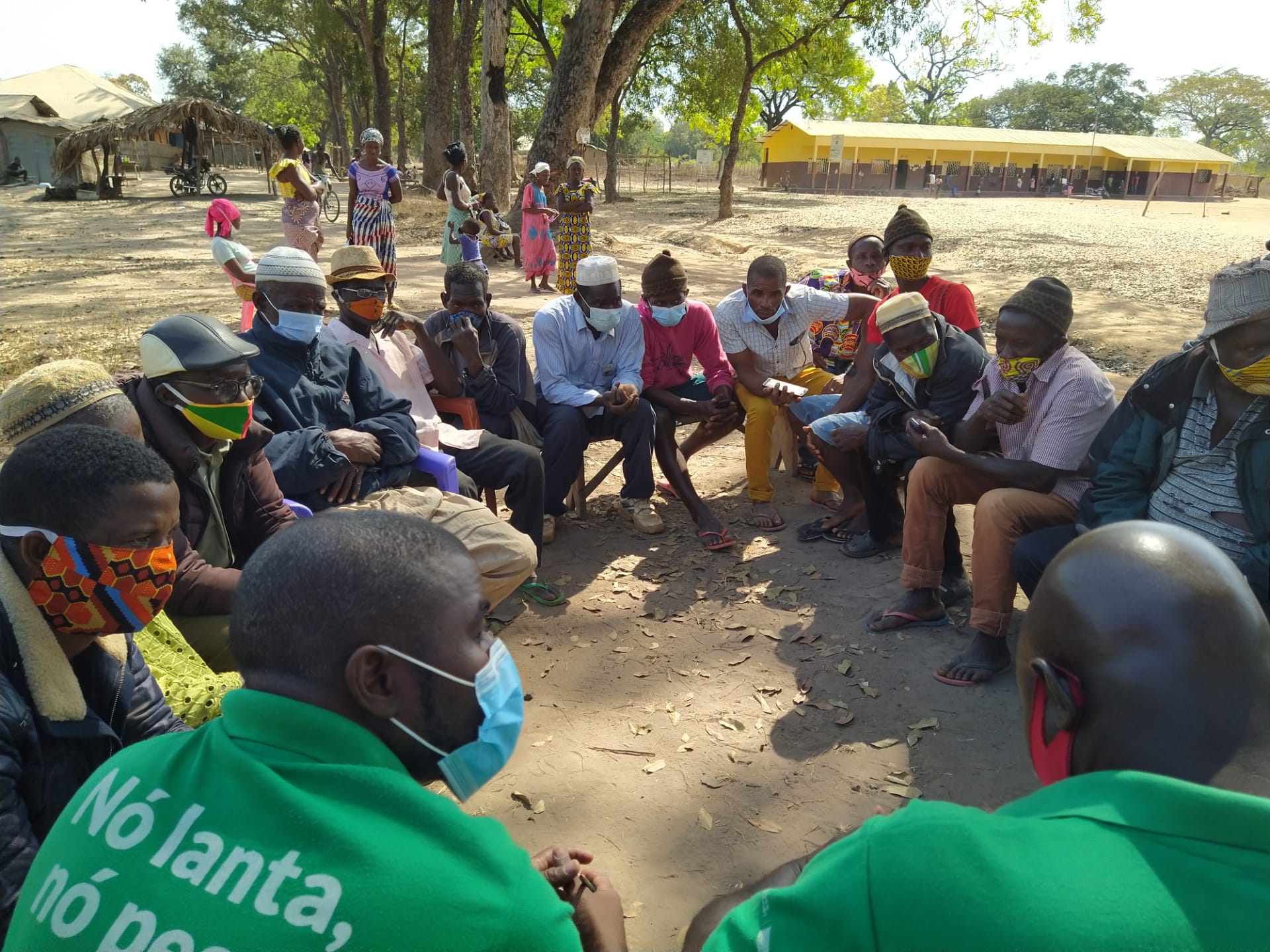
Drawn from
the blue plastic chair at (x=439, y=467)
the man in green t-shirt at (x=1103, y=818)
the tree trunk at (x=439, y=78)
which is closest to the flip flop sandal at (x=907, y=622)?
the blue plastic chair at (x=439, y=467)

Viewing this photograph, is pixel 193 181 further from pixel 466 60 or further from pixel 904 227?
pixel 904 227

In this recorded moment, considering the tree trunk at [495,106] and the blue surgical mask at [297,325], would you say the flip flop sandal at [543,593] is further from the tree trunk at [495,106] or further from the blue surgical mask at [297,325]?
the tree trunk at [495,106]

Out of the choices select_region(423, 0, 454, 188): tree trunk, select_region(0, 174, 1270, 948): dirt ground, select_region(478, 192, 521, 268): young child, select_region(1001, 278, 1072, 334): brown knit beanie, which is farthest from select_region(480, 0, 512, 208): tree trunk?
select_region(1001, 278, 1072, 334): brown knit beanie

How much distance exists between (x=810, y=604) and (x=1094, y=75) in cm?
7887

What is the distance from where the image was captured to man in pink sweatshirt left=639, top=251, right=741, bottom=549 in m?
5.33

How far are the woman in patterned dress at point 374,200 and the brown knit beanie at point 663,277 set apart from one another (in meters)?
6.32

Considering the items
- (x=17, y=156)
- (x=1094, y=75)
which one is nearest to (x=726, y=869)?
(x=17, y=156)

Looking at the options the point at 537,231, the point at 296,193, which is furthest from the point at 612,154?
the point at 296,193

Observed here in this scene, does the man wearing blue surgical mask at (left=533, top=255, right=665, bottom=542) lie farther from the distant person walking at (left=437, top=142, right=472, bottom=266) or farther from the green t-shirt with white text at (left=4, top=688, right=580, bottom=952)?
the distant person walking at (left=437, top=142, right=472, bottom=266)

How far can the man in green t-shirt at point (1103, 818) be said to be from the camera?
100cm

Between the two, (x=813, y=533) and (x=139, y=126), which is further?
(x=139, y=126)

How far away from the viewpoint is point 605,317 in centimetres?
520

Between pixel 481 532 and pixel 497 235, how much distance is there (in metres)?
10.9

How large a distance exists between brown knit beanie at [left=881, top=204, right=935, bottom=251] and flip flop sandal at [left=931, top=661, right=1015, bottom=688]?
2.65 meters
